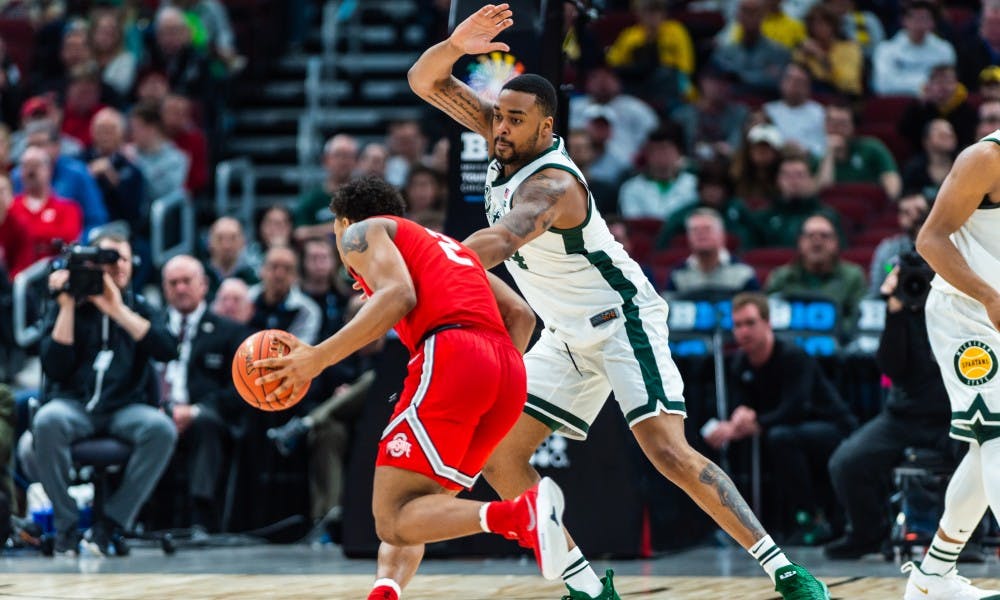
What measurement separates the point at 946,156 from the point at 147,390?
258 inches

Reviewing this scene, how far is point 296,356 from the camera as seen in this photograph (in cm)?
546

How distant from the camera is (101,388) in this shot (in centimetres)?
1041

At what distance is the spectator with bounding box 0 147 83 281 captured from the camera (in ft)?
43.0

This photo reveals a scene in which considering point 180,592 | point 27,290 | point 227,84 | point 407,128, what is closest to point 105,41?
point 227,84

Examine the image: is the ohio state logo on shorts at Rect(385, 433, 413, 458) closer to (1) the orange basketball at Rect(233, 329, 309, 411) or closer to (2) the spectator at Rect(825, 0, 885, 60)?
(1) the orange basketball at Rect(233, 329, 309, 411)

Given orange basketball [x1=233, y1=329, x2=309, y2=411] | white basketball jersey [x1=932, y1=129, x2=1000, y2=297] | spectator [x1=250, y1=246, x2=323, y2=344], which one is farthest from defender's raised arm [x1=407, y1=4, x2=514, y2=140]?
spectator [x1=250, y1=246, x2=323, y2=344]

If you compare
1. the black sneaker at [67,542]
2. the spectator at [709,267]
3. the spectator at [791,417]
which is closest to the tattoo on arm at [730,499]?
the spectator at [791,417]

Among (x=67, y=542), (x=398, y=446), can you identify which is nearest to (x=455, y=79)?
(x=398, y=446)

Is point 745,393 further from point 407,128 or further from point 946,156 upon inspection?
point 407,128

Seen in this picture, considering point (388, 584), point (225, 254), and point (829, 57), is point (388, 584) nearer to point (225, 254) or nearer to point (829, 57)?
point (225, 254)

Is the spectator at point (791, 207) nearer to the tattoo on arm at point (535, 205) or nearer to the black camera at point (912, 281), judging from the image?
the black camera at point (912, 281)

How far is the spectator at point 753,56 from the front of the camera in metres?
15.6

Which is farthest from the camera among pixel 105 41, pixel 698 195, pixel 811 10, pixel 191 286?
pixel 105 41

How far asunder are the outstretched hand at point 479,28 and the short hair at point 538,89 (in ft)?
1.14
